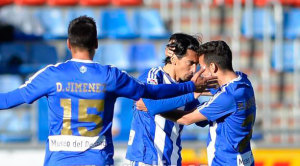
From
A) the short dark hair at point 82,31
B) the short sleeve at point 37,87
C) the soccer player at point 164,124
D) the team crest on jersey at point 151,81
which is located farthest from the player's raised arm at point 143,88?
the soccer player at point 164,124

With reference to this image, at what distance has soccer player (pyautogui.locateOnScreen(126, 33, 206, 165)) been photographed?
6.27m

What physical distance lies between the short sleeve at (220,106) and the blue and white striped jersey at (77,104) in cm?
101

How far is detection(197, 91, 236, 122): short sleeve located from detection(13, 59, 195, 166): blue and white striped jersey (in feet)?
3.30

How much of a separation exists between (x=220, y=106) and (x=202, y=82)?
0.31 meters

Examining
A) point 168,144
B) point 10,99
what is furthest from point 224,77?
point 10,99

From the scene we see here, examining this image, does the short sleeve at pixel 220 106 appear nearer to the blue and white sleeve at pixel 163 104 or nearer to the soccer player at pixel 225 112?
the soccer player at pixel 225 112

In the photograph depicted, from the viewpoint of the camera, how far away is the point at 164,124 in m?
6.37

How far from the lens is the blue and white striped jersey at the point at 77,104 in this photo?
4980mm

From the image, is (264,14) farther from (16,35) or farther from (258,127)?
(16,35)

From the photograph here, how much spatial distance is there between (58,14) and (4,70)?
72.5 inches

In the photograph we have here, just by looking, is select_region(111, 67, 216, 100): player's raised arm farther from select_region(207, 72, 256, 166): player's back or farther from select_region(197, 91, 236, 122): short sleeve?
select_region(207, 72, 256, 166): player's back

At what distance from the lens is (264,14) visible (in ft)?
47.7

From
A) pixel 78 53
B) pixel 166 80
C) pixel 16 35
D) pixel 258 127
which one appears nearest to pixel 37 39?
pixel 16 35

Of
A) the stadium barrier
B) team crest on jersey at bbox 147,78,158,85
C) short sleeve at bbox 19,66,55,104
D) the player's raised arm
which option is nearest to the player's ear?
team crest on jersey at bbox 147,78,158,85
